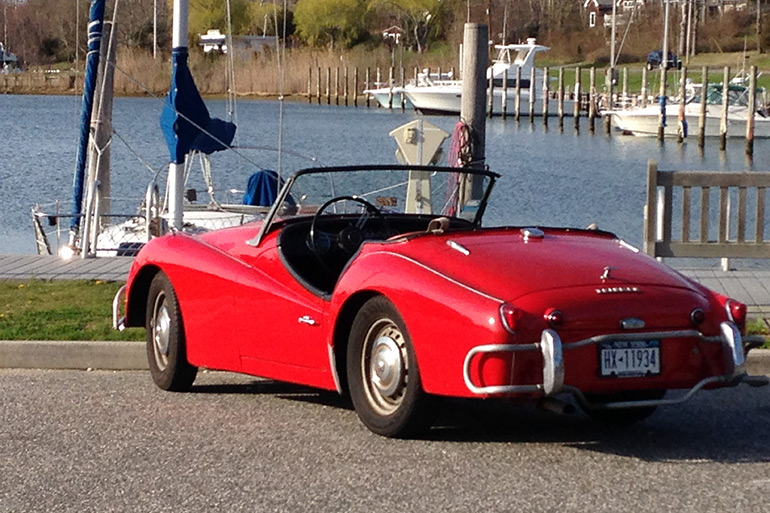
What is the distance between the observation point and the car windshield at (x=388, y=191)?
873 cm

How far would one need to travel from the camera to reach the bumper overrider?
6699 mm

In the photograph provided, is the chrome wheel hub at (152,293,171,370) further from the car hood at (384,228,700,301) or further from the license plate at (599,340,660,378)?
the license plate at (599,340,660,378)

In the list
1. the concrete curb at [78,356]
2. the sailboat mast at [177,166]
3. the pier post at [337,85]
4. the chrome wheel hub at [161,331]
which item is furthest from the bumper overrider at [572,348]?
the pier post at [337,85]

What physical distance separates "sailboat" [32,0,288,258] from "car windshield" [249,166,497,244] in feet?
19.7

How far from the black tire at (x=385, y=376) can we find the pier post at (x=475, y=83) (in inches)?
272

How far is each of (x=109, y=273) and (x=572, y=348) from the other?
7903 mm

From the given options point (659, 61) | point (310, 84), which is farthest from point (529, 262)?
point (310, 84)

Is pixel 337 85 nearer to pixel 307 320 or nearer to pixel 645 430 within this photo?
pixel 307 320

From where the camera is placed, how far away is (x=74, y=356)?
977 centimetres

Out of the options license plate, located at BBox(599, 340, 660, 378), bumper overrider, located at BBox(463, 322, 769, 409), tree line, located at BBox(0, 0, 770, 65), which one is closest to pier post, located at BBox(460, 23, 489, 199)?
bumper overrider, located at BBox(463, 322, 769, 409)

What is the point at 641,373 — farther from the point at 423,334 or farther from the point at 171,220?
the point at 171,220

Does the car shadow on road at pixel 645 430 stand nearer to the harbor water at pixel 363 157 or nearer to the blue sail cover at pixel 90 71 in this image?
the harbor water at pixel 363 157

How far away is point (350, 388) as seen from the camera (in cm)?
758

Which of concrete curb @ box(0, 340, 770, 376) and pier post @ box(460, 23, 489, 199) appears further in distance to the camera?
pier post @ box(460, 23, 489, 199)
